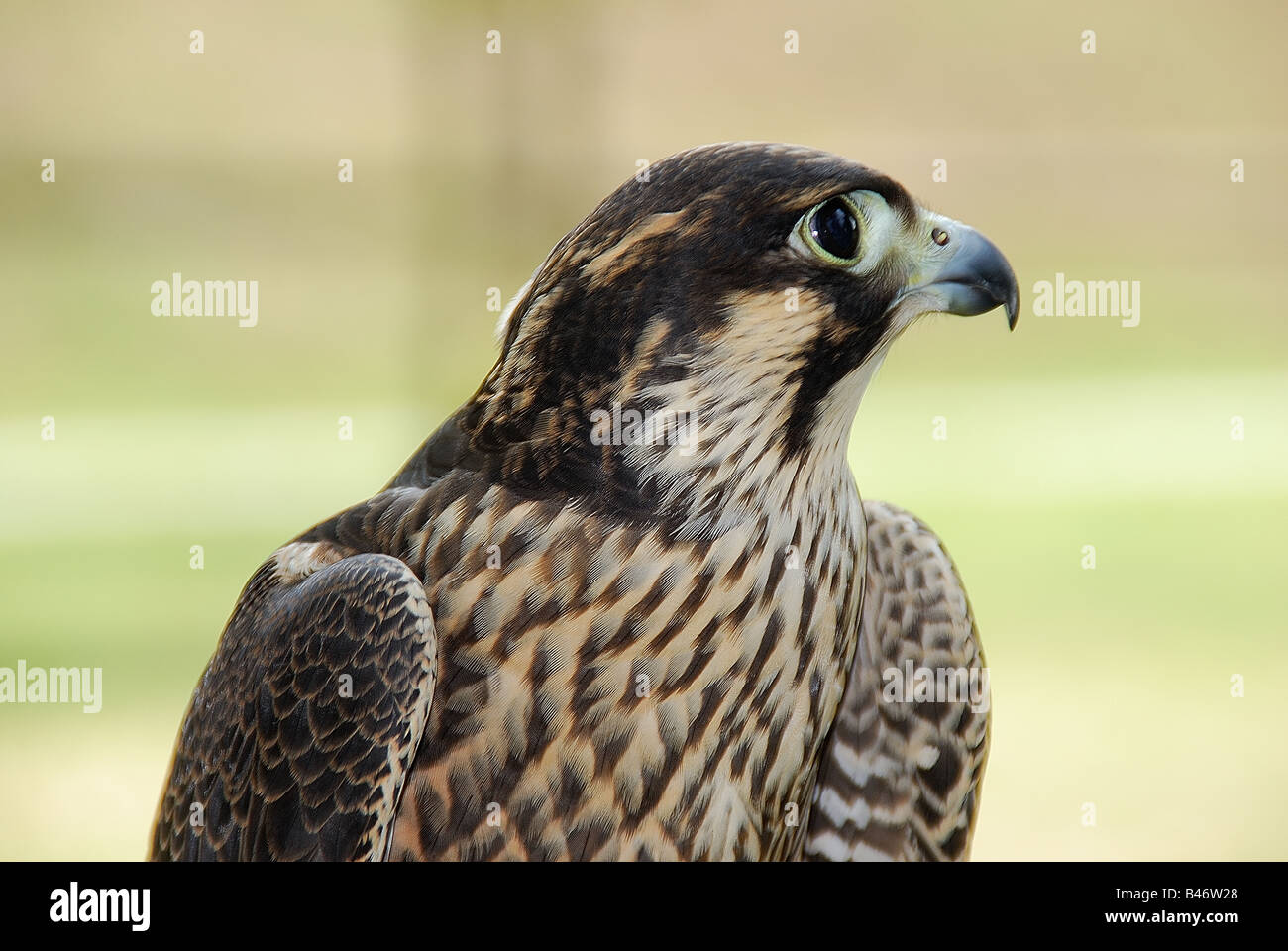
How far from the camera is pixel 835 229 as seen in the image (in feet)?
3.41

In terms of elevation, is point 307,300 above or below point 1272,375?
above

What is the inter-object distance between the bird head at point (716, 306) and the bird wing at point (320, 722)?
0.68 feet

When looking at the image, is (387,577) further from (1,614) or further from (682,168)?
(1,614)

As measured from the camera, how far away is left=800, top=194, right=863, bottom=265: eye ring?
A: 3.36 ft

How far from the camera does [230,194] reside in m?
2.04

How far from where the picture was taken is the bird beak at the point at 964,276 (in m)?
1.08

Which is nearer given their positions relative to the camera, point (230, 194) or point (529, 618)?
point (529, 618)

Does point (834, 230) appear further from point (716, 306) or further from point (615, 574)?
point (615, 574)

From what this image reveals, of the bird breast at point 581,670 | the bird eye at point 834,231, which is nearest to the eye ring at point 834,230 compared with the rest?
the bird eye at point 834,231

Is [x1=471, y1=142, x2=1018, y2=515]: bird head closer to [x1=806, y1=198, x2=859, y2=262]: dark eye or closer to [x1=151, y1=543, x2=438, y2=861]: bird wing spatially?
[x1=806, y1=198, x2=859, y2=262]: dark eye

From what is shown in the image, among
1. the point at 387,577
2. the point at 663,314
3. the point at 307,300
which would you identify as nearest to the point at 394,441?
the point at 307,300

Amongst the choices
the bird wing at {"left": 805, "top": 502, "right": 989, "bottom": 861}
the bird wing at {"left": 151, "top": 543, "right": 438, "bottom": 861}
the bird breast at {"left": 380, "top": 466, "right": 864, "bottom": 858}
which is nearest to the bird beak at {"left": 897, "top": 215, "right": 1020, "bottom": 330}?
the bird breast at {"left": 380, "top": 466, "right": 864, "bottom": 858}

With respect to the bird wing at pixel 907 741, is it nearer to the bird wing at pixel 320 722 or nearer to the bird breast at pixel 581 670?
the bird breast at pixel 581 670

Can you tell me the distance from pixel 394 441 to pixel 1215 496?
2017 mm
